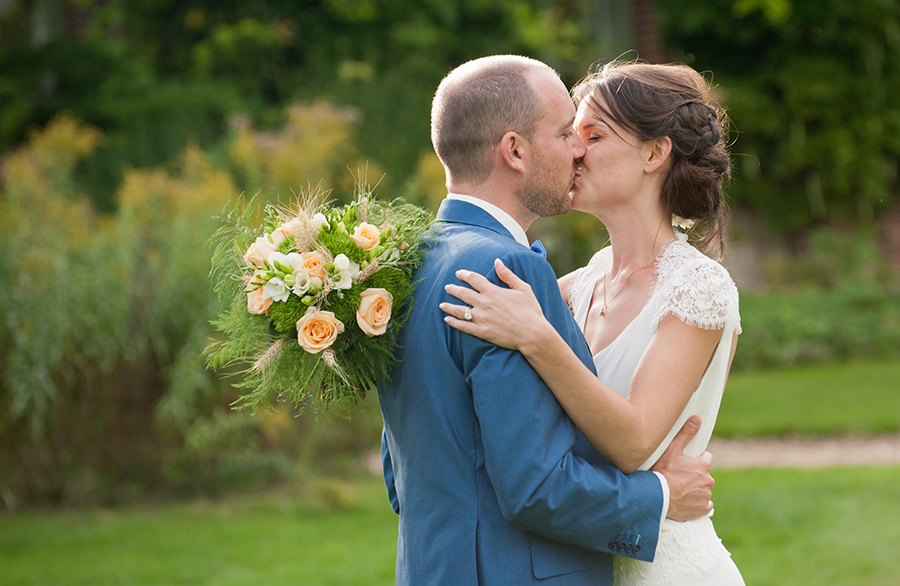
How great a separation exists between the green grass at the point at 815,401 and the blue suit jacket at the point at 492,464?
21.1 feet

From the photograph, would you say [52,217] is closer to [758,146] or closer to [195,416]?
[195,416]

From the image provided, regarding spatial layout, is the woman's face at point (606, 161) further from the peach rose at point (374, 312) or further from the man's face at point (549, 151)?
the peach rose at point (374, 312)

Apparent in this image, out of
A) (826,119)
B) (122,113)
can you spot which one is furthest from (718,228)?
(826,119)

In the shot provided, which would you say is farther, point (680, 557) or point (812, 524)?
point (812, 524)

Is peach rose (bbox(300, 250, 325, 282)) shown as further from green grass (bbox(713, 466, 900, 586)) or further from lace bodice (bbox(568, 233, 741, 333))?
green grass (bbox(713, 466, 900, 586))

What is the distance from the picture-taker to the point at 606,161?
2672 mm

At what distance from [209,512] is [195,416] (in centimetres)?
71

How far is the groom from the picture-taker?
1.99 meters

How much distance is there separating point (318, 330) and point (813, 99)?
1213cm

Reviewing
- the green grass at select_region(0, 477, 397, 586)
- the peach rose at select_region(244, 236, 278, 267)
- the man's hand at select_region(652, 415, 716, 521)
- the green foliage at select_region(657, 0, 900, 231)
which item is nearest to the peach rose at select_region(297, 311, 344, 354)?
the peach rose at select_region(244, 236, 278, 267)

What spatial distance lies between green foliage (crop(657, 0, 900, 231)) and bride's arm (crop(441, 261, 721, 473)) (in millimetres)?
10863

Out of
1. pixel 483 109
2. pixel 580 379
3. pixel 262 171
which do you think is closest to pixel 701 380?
pixel 580 379

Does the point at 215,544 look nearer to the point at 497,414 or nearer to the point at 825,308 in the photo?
the point at 497,414

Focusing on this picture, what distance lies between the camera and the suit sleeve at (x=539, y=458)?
1957 millimetres
